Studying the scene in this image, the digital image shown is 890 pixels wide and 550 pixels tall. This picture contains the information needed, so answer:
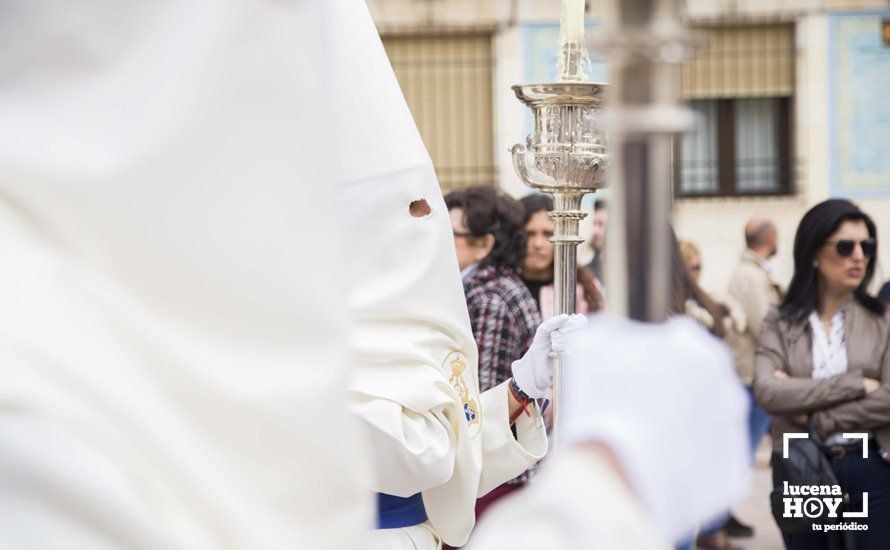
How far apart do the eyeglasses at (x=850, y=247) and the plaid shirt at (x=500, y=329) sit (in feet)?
3.37

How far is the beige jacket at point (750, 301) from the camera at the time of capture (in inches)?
245

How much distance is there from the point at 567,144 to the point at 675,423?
1955 mm

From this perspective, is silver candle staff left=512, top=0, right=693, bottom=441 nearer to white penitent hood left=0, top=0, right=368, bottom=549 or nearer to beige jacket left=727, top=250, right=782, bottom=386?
white penitent hood left=0, top=0, right=368, bottom=549

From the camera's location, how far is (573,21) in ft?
9.04

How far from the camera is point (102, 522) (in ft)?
3.17

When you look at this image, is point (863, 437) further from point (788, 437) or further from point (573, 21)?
point (573, 21)

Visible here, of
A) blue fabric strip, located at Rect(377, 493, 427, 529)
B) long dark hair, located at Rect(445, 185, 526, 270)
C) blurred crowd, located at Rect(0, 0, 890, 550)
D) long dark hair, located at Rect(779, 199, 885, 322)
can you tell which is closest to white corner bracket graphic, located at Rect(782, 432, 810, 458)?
long dark hair, located at Rect(779, 199, 885, 322)

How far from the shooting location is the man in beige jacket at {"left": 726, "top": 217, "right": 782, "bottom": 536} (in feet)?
20.2

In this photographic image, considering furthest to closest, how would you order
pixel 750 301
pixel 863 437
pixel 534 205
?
pixel 750 301 < pixel 534 205 < pixel 863 437

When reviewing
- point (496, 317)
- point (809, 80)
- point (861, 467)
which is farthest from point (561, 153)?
point (809, 80)

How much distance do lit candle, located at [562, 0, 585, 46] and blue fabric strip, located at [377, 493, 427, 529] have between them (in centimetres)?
96

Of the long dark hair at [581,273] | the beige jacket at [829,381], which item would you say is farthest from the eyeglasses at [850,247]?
the long dark hair at [581,273]

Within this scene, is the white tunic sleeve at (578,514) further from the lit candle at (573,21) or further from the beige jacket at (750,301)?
the beige jacket at (750,301)

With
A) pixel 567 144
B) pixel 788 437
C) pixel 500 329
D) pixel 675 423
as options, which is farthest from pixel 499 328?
pixel 675 423
